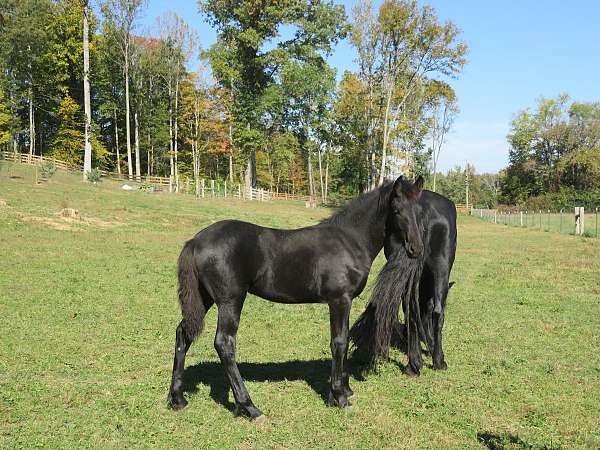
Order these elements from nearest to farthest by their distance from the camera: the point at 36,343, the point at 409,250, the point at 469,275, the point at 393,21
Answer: the point at 409,250, the point at 36,343, the point at 469,275, the point at 393,21

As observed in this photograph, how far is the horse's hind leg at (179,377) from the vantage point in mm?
5531

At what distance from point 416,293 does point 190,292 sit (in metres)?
3.18

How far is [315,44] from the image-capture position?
40.6m

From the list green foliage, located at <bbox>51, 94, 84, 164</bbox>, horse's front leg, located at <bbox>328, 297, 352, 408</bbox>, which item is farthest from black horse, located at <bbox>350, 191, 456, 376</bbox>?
green foliage, located at <bbox>51, 94, 84, 164</bbox>

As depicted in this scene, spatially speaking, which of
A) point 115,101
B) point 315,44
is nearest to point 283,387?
point 315,44

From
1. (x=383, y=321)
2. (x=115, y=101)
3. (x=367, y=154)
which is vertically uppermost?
(x=115, y=101)

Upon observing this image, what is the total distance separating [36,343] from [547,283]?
12.6 meters

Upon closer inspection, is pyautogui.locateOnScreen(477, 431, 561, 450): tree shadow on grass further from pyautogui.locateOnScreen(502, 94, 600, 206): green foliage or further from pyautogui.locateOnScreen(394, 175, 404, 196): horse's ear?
pyautogui.locateOnScreen(502, 94, 600, 206): green foliage

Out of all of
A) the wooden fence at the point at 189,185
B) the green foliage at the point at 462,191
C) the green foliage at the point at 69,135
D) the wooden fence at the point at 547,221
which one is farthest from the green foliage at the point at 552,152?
the green foliage at the point at 69,135

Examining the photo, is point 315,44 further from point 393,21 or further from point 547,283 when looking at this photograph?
point 547,283

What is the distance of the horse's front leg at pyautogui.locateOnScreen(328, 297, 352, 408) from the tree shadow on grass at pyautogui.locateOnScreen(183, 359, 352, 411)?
1.00ft

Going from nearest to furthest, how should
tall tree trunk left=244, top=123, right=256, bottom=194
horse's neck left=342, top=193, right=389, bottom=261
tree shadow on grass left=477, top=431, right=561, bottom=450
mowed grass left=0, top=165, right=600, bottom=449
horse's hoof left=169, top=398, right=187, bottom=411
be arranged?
tree shadow on grass left=477, top=431, right=561, bottom=450
mowed grass left=0, top=165, right=600, bottom=449
horse's hoof left=169, top=398, right=187, bottom=411
horse's neck left=342, top=193, right=389, bottom=261
tall tree trunk left=244, top=123, right=256, bottom=194

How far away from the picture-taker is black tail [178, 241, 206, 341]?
5.38 metres

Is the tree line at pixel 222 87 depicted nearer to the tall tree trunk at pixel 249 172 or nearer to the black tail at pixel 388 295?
the tall tree trunk at pixel 249 172
